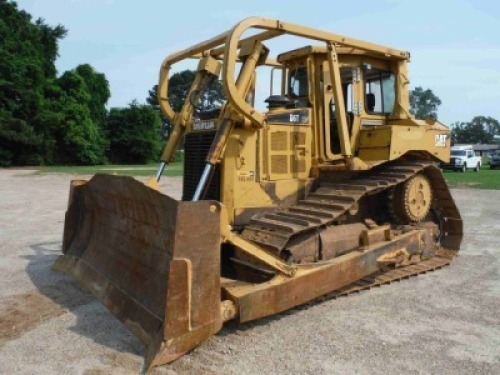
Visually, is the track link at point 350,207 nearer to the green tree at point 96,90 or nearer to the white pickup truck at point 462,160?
the white pickup truck at point 462,160

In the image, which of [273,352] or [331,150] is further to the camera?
[331,150]

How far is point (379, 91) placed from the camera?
746 centimetres

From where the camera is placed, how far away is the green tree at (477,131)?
102363mm

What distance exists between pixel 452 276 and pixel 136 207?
4.40 meters

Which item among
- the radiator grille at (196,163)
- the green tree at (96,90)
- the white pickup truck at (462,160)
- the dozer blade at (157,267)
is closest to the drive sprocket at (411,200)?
the radiator grille at (196,163)

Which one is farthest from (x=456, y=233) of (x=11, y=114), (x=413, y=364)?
(x=11, y=114)

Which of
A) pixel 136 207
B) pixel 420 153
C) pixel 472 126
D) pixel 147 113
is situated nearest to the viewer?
pixel 136 207

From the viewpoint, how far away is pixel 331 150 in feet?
22.7

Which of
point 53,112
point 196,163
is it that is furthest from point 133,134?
point 196,163

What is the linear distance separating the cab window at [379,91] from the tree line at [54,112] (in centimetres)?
2838

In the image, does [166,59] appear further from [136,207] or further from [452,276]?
[452,276]

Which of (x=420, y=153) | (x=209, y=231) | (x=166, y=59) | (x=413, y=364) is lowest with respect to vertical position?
(x=413, y=364)

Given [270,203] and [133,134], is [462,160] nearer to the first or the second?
[133,134]

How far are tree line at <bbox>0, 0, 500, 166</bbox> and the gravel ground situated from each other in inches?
1183
